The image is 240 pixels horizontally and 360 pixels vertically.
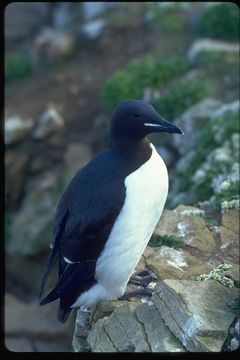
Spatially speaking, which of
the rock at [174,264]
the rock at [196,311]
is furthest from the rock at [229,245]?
the rock at [196,311]

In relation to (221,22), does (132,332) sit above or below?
above

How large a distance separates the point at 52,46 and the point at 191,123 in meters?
4.73

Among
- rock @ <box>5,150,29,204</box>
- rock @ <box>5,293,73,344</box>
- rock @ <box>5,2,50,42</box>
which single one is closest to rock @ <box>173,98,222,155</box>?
rock @ <box>5,293,73,344</box>

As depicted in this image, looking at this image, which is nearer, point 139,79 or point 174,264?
point 174,264

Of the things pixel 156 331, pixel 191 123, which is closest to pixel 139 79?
pixel 191 123

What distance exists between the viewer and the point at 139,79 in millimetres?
10742

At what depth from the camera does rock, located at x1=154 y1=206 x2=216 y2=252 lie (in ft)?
20.1

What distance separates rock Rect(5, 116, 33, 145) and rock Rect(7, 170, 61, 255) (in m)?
0.75

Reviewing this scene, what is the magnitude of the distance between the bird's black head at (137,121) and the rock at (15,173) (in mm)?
6231

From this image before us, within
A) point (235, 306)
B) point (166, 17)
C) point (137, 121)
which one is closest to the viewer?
point (235, 306)

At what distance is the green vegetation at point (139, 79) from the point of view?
1059 cm

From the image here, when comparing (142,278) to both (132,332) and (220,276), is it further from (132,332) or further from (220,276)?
(132,332)

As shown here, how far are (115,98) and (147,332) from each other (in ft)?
20.6

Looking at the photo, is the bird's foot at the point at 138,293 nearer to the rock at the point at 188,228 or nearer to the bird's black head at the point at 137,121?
the rock at the point at 188,228
